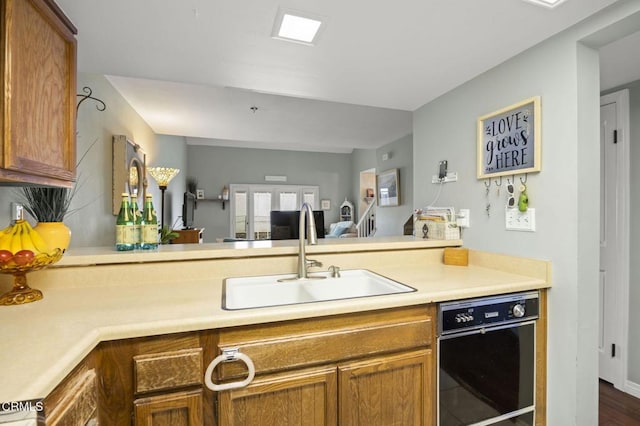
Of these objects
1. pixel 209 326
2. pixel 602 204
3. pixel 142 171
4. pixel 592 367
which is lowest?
pixel 592 367

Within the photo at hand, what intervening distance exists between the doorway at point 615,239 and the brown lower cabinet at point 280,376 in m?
1.83

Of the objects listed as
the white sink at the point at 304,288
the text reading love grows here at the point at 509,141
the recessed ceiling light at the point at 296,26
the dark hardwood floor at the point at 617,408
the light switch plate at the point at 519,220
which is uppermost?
the recessed ceiling light at the point at 296,26

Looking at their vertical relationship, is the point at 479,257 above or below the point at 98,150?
A: below

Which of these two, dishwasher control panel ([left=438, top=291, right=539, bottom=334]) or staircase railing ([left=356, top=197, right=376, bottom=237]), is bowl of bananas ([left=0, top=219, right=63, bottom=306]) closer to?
dishwasher control panel ([left=438, top=291, right=539, bottom=334])

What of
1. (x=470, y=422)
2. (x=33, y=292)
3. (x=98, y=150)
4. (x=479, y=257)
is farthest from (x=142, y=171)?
(x=470, y=422)

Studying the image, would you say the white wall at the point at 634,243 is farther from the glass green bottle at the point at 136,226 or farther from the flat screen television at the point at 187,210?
the flat screen television at the point at 187,210

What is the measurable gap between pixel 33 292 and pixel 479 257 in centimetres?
213

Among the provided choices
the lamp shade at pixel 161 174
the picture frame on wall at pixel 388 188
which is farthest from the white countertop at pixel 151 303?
the picture frame on wall at pixel 388 188

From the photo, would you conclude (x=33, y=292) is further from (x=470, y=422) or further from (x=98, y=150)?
(x=470, y=422)

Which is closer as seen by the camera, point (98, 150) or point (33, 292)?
point (33, 292)

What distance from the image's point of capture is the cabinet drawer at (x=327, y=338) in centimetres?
102

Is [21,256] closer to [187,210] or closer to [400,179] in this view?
[400,179]

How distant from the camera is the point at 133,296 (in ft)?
4.00

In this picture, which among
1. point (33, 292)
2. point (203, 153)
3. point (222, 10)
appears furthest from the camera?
point (203, 153)
